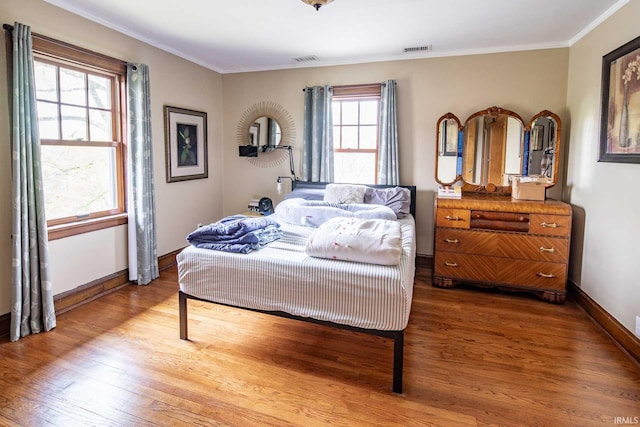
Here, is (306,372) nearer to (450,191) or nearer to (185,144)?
(450,191)

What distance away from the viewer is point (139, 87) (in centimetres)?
351

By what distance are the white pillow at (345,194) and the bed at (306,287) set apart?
1402 mm

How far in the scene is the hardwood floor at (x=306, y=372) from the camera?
1910mm

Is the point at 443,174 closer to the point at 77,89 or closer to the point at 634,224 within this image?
the point at 634,224

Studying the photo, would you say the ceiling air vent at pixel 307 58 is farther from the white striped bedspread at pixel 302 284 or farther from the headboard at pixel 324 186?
the white striped bedspread at pixel 302 284

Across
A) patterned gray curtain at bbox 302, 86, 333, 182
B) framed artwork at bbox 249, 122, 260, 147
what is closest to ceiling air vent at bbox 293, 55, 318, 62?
patterned gray curtain at bbox 302, 86, 333, 182

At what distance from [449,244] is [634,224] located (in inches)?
57.1

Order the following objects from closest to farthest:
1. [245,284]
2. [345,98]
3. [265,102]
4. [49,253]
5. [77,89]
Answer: [245,284], [49,253], [77,89], [345,98], [265,102]

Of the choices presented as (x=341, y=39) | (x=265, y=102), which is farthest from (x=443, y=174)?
(x=265, y=102)

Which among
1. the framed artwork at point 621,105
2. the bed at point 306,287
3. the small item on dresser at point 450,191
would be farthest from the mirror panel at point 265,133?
the framed artwork at point 621,105

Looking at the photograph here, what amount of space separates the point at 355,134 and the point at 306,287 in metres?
2.75

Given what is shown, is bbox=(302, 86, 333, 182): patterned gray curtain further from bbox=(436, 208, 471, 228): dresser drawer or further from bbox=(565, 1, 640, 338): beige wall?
bbox=(565, 1, 640, 338): beige wall

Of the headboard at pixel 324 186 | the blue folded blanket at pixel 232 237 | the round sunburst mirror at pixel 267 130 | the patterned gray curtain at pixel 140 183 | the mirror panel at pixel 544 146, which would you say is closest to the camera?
the blue folded blanket at pixel 232 237

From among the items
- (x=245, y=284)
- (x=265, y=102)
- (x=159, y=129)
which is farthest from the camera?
(x=265, y=102)
